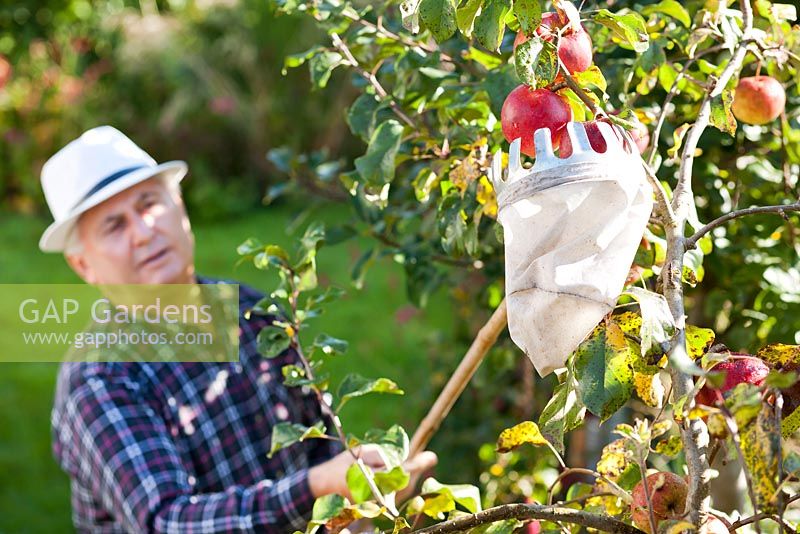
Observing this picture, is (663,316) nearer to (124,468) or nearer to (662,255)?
(662,255)

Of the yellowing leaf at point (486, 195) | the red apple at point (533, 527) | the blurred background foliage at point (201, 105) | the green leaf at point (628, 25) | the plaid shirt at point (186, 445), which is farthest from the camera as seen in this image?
the blurred background foliage at point (201, 105)

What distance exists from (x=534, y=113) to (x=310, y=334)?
4162mm

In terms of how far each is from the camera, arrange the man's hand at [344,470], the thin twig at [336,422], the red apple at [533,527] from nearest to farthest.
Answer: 1. the thin twig at [336,422]
2. the red apple at [533,527]
3. the man's hand at [344,470]

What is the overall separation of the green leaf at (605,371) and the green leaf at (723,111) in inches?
10.6

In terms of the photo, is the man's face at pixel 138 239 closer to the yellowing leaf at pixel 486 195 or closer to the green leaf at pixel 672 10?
the yellowing leaf at pixel 486 195

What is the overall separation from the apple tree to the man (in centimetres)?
46

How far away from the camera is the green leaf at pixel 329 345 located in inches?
45.5

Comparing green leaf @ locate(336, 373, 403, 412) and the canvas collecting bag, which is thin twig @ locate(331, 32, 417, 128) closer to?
green leaf @ locate(336, 373, 403, 412)

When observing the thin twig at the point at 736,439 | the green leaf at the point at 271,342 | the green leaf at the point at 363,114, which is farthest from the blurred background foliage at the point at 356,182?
the thin twig at the point at 736,439

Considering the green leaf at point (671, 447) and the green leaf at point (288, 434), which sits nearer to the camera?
the green leaf at point (671, 447)

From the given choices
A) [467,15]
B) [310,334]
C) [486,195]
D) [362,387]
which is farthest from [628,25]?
[310,334]

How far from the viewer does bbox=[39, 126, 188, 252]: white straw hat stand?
206 centimetres

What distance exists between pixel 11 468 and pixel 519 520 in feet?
11.5

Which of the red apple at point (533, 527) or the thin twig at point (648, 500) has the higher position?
the thin twig at point (648, 500)
